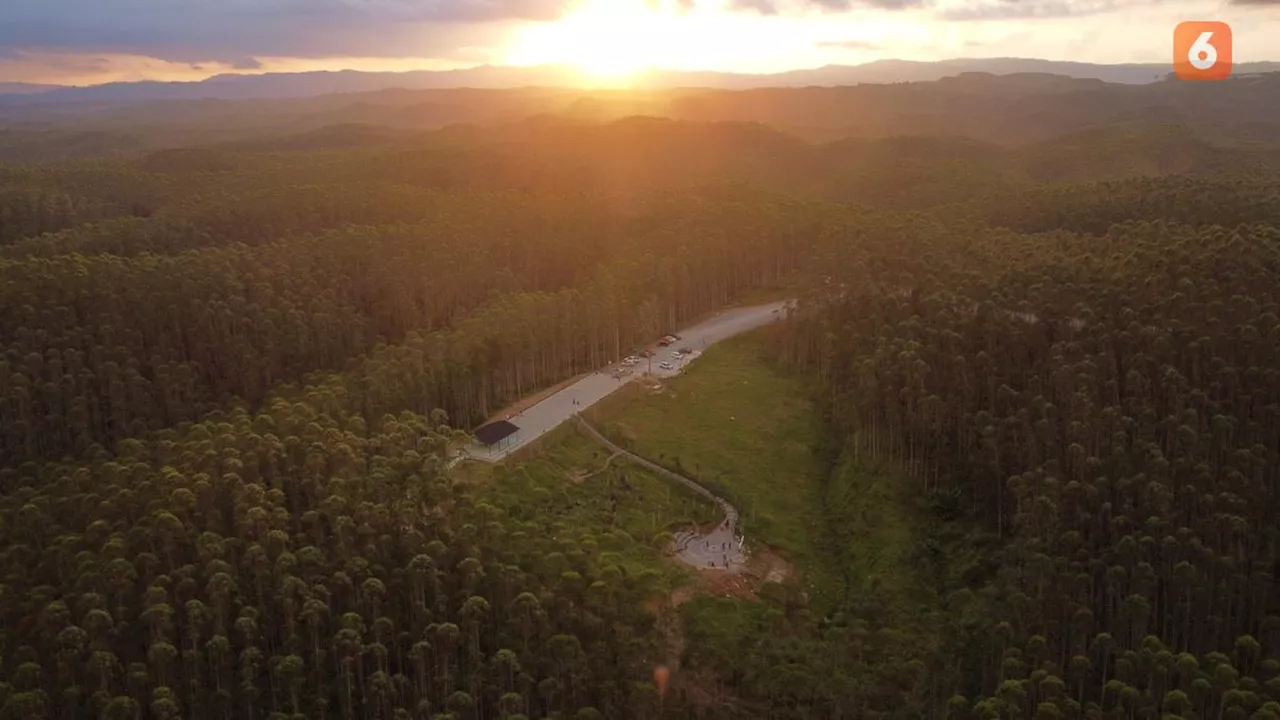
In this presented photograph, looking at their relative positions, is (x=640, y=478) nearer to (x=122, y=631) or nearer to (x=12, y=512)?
(x=122, y=631)

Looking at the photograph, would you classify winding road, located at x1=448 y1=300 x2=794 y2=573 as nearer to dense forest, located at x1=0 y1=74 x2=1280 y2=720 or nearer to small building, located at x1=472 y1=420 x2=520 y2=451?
small building, located at x1=472 y1=420 x2=520 y2=451

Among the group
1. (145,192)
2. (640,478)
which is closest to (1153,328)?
(640,478)

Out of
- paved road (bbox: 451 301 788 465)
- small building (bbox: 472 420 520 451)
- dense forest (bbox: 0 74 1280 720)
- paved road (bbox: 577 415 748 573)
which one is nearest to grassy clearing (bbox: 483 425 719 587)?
dense forest (bbox: 0 74 1280 720)

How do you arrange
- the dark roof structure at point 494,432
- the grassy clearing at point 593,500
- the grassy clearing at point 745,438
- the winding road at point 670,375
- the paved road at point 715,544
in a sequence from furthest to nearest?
1. the dark roof structure at point 494,432
2. the grassy clearing at point 745,438
3. the winding road at point 670,375
4. the paved road at point 715,544
5. the grassy clearing at point 593,500

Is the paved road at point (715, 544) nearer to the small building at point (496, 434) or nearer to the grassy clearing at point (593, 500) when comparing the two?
the grassy clearing at point (593, 500)

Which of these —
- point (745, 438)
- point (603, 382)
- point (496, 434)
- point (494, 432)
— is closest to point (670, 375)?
point (603, 382)

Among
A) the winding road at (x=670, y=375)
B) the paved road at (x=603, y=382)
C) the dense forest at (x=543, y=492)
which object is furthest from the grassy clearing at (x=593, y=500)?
the paved road at (x=603, y=382)

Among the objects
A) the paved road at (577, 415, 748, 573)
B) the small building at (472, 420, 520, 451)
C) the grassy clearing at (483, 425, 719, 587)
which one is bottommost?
the paved road at (577, 415, 748, 573)

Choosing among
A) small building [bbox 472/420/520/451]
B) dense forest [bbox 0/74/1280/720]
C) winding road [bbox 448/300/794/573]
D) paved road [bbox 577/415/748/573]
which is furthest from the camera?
small building [bbox 472/420/520/451]
